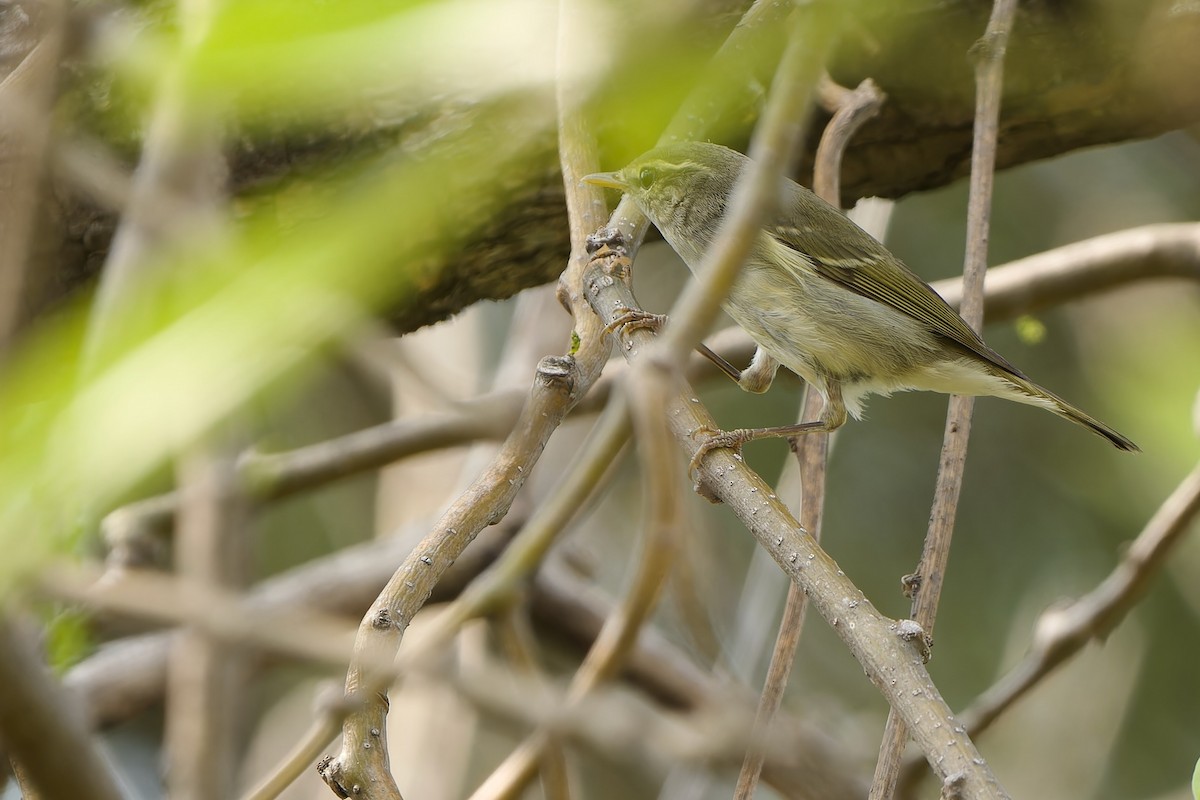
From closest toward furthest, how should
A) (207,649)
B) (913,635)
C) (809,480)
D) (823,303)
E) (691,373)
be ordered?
(913,635) → (207,649) → (809,480) → (823,303) → (691,373)

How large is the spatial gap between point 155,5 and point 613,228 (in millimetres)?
1341

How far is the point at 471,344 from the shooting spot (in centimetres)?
593

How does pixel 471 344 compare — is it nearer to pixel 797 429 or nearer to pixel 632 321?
pixel 797 429

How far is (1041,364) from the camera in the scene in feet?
23.0

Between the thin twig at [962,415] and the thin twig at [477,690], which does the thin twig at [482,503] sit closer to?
the thin twig at [477,690]

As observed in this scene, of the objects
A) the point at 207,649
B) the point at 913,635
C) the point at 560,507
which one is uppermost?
the point at 560,507

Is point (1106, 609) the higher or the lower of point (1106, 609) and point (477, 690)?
the lower

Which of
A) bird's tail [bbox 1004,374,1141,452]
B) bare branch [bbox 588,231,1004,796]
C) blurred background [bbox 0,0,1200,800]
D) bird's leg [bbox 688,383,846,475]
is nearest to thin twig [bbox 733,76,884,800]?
bird's leg [bbox 688,383,846,475]

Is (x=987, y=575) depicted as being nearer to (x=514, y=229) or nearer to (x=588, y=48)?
(x=514, y=229)

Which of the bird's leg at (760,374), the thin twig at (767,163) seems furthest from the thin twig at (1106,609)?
the thin twig at (767,163)

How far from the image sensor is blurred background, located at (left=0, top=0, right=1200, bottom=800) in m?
0.79

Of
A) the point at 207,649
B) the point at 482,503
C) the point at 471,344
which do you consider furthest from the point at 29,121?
the point at 471,344

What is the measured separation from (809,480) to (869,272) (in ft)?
3.33

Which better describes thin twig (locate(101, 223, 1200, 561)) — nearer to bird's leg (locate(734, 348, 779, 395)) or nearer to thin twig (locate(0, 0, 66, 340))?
bird's leg (locate(734, 348, 779, 395))
